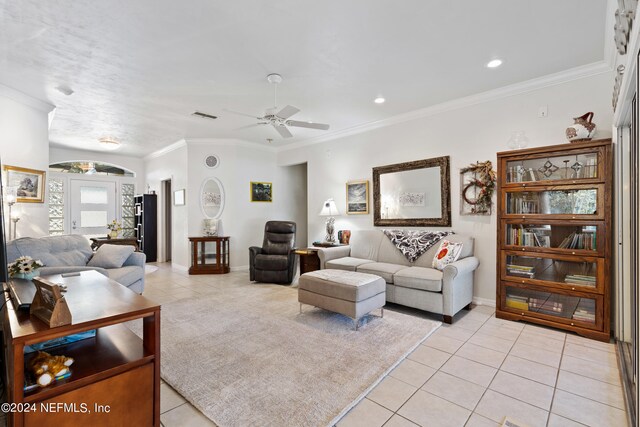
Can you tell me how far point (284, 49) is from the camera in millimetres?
2719

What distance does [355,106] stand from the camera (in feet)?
13.7

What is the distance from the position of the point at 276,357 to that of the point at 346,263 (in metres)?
1.87

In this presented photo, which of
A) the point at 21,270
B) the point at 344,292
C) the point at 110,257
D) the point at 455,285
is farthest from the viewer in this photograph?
the point at 110,257

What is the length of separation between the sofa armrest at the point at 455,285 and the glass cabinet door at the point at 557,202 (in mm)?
754

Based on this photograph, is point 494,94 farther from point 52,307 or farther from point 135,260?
point 135,260

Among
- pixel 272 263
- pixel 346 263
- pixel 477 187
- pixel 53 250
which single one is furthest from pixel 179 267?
pixel 477 187

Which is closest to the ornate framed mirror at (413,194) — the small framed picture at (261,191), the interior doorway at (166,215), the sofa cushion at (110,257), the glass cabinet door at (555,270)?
the glass cabinet door at (555,270)

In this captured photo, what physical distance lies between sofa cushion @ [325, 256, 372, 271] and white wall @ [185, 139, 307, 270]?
106 inches

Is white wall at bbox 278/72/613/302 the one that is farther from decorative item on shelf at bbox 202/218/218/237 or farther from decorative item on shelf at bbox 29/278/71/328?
decorative item on shelf at bbox 29/278/71/328

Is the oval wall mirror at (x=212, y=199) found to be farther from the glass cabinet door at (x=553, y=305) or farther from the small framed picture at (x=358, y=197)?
the glass cabinet door at (x=553, y=305)

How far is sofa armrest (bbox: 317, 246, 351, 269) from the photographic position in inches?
169

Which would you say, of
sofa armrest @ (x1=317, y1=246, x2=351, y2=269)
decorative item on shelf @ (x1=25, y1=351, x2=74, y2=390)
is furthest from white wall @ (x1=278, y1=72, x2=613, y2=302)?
decorative item on shelf @ (x1=25, y1=351, x2=74, y2=390)

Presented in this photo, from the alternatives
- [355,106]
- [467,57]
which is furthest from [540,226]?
[355,106]

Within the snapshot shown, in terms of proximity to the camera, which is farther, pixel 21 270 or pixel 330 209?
pixel 330 209
